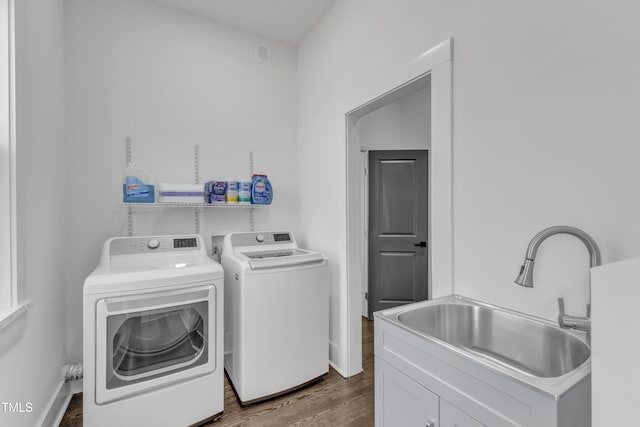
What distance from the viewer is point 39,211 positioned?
1.52 meters

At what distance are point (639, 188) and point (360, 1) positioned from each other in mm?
1982

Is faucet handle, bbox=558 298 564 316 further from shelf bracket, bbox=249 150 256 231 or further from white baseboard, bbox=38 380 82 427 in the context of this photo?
white baseboard, bbox=38 380 82 427

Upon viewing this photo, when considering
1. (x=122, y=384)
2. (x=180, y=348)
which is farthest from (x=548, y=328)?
(x=122, y=384)

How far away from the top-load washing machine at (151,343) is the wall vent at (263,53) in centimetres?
201

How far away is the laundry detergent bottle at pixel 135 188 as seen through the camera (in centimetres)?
206

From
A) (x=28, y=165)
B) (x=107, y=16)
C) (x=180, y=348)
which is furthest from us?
(x=107, y=16)

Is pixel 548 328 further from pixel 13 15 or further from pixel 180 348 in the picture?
pixel 13 15

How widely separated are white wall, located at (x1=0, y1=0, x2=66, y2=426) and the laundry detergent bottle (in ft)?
1.20

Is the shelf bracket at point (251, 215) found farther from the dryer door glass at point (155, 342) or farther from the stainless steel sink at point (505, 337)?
the stainless steel sink at point (505, 337)

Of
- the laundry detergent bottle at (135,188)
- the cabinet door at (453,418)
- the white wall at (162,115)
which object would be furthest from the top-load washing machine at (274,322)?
the cabinet door at (453,418)

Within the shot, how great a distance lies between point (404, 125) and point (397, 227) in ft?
4.12

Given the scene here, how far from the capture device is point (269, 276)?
1.95m

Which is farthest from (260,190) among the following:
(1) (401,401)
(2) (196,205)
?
(1) (401,401)

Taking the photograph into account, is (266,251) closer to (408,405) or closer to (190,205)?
(190,205)
